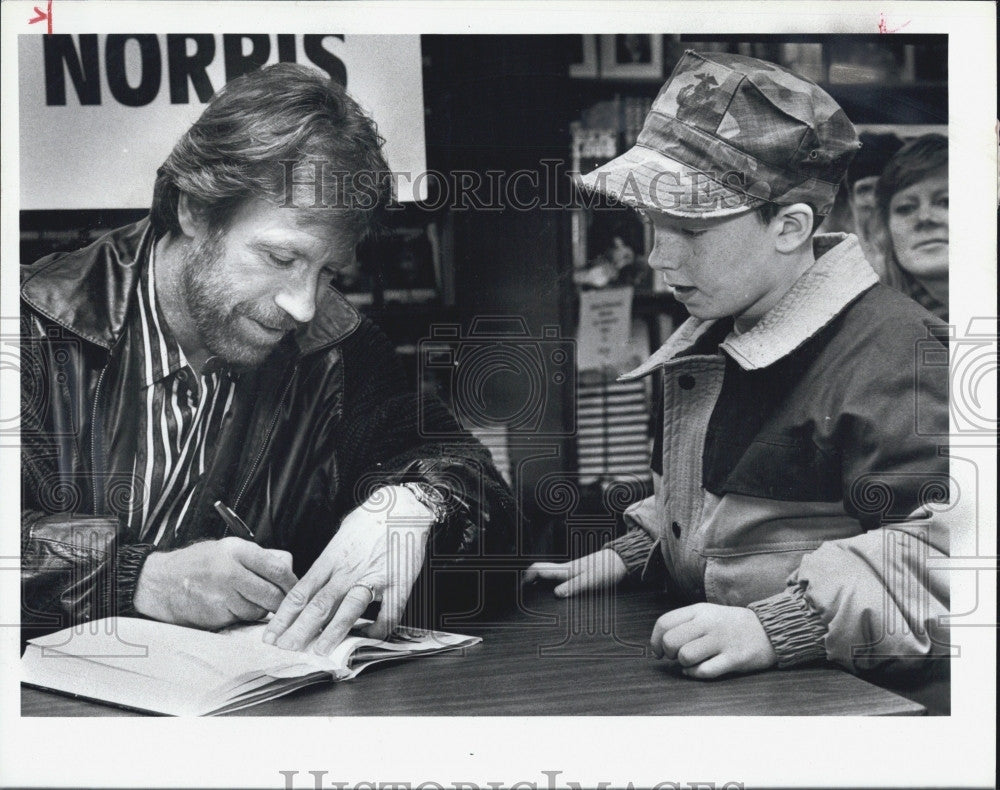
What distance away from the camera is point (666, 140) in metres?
3.70

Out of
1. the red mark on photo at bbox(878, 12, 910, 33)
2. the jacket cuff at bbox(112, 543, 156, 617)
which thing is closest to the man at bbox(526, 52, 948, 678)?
the red mark on photo at bbox(878, 12, 910, 33)

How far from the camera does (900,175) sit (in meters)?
3.75

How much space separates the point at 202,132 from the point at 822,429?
239cm

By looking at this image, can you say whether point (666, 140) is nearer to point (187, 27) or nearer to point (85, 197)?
point (187, 27)

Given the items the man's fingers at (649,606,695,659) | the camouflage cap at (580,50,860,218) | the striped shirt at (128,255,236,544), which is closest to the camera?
the camouflage cap at (580,50,860,218)

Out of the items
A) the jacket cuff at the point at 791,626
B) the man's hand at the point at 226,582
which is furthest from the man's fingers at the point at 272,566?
the jacket cuff at the point at 791,626

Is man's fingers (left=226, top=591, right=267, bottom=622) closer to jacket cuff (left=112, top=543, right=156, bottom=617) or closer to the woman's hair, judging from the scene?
jacket cuff (left=112, top=543, right=156, bottom=617)

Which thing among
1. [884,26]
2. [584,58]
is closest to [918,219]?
[884,26]

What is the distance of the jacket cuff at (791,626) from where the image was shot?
11.9 ft

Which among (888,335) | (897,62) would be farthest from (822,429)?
(897,62)

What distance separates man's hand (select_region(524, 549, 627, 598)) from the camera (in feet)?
12.5

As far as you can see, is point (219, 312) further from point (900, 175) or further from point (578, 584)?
point (900, 175)

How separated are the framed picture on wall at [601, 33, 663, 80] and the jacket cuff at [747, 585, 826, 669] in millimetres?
1865

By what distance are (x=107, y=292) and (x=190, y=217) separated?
41cm
